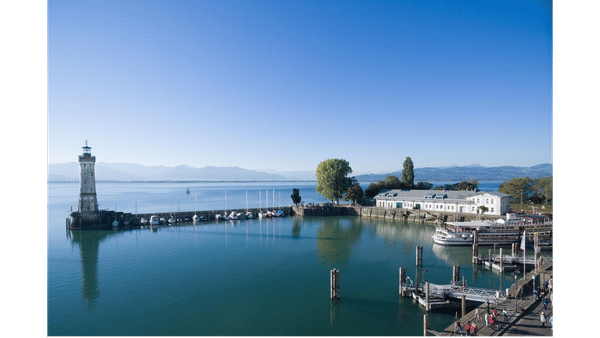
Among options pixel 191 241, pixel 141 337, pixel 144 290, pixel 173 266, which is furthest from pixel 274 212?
pixel 141 337

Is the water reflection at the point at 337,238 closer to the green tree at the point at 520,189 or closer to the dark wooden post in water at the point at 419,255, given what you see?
the dark wooden post in water at the point at 419,255

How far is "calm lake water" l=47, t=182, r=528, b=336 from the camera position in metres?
13.3

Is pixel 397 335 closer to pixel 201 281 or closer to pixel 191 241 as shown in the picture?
pixel 201 281

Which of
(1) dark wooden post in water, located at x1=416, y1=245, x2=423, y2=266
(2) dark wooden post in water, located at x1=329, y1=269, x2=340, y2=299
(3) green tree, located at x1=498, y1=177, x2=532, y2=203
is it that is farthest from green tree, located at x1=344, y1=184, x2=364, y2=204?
(2) dark wooden post in water, located at x1=329, y1=269, x2=340, y2=299

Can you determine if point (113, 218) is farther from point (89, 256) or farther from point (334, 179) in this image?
point (334, 179)

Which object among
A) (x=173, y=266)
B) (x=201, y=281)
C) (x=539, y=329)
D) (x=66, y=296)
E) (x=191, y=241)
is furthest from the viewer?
(x=191, y=241)

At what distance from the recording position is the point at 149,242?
103ft

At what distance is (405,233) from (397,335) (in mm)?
24590

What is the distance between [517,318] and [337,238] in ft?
71.4

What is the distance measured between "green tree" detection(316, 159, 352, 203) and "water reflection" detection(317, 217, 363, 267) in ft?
32.5

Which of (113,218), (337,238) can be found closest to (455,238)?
(337,238)

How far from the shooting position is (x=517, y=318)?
11.9 meters

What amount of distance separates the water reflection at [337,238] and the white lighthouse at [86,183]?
30.0 m

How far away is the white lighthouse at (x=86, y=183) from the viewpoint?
38.7 metres
